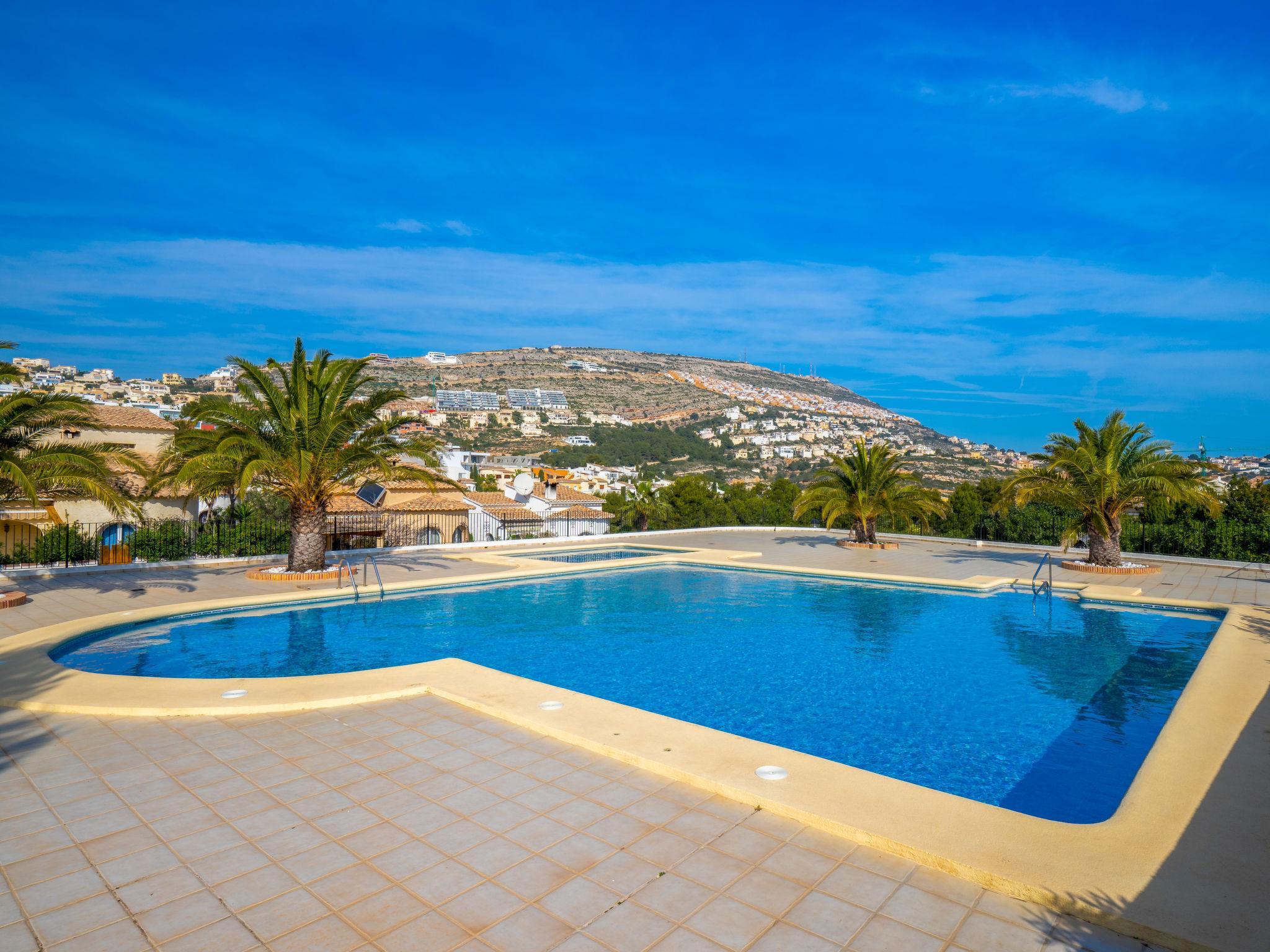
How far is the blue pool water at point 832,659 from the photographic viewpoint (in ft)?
20.0

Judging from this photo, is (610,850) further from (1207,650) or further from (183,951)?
(1207,650)

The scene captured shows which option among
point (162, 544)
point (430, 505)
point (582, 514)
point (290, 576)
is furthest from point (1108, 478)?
point (582, 514)

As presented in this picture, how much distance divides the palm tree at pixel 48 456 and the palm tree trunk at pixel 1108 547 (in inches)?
711

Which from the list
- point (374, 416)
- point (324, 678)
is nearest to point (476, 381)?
point (374, 416)

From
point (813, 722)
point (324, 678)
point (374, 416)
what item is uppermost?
point (374, 416)

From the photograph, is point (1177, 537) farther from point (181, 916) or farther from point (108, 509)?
point (108, 509)

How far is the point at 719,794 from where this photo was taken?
170 inches

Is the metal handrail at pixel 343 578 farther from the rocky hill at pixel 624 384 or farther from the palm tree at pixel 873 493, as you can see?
the rocky hill at pixel 624 384


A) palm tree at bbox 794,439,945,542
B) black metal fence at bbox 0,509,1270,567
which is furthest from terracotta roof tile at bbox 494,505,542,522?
palm tree at bbox 794,439,945,542

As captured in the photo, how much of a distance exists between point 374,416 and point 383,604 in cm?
365

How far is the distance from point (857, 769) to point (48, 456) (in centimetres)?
1131

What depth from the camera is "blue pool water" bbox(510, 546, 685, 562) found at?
693 inches

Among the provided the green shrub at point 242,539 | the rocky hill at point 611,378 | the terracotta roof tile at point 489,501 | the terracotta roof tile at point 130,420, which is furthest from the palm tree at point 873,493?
the rocky hill at point 611,378

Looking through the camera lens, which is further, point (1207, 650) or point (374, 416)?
point (374, 416)
